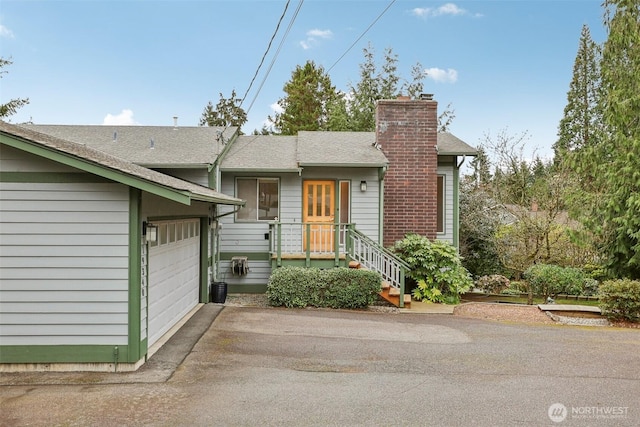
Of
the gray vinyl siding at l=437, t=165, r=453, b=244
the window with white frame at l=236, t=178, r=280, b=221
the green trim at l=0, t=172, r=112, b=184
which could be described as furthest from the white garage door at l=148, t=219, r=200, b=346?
the gray vinyl siding at l=437, t=165, r=453, b=244

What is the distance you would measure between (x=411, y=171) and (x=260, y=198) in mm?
4322

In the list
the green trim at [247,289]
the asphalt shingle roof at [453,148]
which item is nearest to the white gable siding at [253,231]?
the green trim at [247,289]

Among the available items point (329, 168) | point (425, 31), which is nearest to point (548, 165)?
point (425, 31)

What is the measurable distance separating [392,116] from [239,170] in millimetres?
4660

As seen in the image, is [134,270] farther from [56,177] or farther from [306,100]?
[306,100]

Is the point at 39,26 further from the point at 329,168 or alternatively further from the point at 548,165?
the point at 548,165

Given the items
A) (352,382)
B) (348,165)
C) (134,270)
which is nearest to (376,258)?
(348,165)

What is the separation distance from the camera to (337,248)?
33.0 feet

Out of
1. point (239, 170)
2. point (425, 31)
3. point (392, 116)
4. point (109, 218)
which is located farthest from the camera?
point (425, 31)

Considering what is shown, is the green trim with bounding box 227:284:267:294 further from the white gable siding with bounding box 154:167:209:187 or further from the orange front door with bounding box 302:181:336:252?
the white gable siding with bounding box 154:167:209:187

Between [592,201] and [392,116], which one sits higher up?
[392,116]

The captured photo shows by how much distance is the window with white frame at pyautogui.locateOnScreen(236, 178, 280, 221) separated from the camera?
37.2 feet

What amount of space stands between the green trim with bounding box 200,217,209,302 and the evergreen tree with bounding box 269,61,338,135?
70.4ft

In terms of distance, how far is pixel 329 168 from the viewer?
11.3 metres
